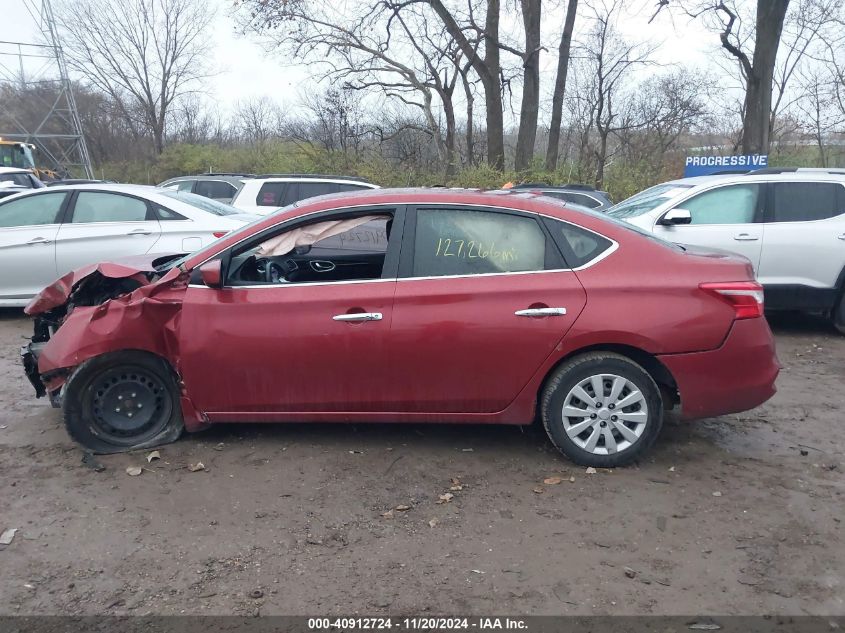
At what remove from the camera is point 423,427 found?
5.14 metres

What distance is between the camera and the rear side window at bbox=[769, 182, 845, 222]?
8.05 meters

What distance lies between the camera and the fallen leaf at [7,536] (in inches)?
145

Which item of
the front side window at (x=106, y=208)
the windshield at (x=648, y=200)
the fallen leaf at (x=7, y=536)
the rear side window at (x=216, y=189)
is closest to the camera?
the fallen leaf at (x=7, y=536)

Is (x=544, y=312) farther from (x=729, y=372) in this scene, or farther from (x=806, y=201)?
(x=806, y=201)

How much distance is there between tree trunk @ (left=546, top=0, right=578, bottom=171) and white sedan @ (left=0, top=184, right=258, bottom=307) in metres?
16.2

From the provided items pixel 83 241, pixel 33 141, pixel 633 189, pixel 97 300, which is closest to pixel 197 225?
pixel 83 241

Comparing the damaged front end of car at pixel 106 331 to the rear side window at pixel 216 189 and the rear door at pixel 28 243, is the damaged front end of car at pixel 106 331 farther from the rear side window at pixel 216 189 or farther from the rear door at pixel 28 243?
the rear side window at pixel 216 189

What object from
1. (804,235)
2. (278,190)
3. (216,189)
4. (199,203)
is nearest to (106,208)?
(199,203)

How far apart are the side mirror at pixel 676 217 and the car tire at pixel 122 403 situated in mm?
5657

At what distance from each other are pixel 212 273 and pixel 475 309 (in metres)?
1.60

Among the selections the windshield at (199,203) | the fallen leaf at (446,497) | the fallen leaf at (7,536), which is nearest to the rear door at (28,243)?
the windshield at (199,203)

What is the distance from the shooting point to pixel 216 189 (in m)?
18.2

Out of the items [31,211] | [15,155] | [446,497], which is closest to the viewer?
[446,497]

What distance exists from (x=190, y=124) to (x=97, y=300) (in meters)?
39.2
